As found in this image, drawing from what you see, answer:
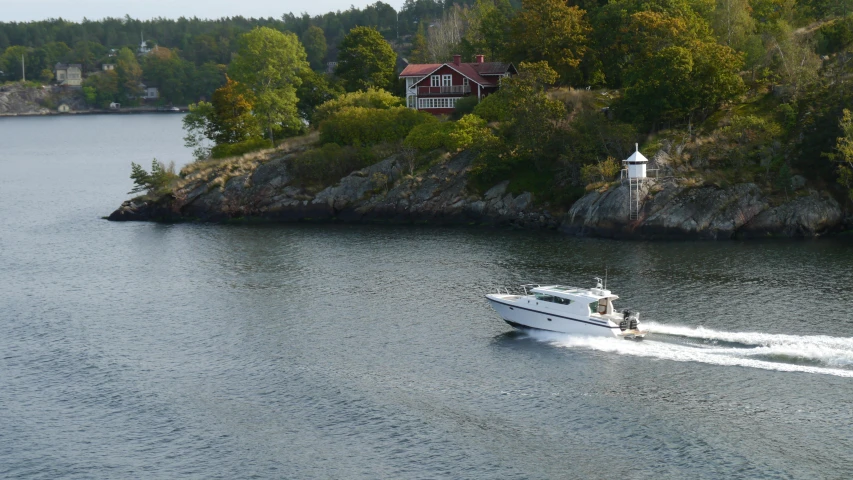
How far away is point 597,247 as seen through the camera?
9006 cm

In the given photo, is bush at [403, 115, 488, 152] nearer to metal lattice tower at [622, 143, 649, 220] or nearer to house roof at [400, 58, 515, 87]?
house roof at [400, 58, 515, 87]

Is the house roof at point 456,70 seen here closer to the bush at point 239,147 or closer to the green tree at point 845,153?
the bush at point 239,147

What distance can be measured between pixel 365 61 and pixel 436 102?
17225mm

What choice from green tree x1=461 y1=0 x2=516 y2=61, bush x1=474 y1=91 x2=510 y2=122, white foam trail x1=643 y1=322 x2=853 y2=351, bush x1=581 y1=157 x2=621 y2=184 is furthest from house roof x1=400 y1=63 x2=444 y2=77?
white foam trail x1=643 y1=322 x2=853 y2=351

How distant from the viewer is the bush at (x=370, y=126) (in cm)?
11844

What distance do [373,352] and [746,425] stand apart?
2419 centimetres

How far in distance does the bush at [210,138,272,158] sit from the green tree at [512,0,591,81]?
37.1m

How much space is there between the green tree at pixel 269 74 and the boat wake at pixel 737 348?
79.2 m

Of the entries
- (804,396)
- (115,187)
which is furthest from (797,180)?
(115,187)

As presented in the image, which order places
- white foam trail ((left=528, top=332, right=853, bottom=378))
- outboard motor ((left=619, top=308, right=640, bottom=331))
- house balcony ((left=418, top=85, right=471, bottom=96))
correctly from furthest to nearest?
house balcony ((left=418, top=85, right=471, bottom=96)) → outboard motor ((left=619, top=308, right=640, bottom=331)) → white foam trail ((left=528, top=332, right=853, bottom=378))

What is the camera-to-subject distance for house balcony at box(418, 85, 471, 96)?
419 feet

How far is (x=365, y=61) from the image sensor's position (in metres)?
140

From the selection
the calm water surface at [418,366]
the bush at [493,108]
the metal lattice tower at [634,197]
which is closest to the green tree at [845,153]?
the calm water surface at [418,366]

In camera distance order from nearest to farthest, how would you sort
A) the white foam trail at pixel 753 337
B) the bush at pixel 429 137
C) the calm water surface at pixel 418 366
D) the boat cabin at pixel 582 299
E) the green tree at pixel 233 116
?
the calm water surface at pixel 418 366, the white foam trail at pixel 753 337, the boat cabin at pixel 582 299, the bush at pixel 429 137, the green tree at pixel 233 116
